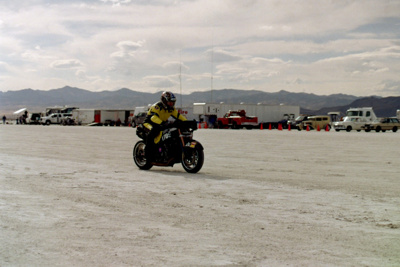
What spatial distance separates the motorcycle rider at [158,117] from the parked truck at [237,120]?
43.2 meters

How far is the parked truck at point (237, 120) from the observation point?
55.5 metres

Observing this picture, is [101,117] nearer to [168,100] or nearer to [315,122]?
[315,122]

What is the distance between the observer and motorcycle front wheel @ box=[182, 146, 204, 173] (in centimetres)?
1176

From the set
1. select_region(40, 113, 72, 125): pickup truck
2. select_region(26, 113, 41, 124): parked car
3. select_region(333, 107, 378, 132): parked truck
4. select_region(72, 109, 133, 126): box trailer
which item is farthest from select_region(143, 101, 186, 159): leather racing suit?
select_region(26, 113, 41, 124): parked car

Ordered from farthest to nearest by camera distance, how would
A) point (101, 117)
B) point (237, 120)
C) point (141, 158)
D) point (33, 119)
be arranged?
point (33, 119) < point (101, 117) < point (237, 120) < point (141, 158)

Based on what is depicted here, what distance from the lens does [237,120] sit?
183 ft

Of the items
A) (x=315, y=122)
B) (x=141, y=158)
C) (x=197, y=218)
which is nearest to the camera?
(x=197, y=218)

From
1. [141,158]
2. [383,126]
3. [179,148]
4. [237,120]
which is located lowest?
[141,158]

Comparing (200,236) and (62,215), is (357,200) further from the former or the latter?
(62,215)

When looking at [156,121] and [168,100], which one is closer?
[168,100]

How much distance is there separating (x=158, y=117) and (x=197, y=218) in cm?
583

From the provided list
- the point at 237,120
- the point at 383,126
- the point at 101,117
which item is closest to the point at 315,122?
the point at 383,126

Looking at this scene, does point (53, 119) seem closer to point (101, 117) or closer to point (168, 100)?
point (101, 117)

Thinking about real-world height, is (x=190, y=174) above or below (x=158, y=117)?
below
